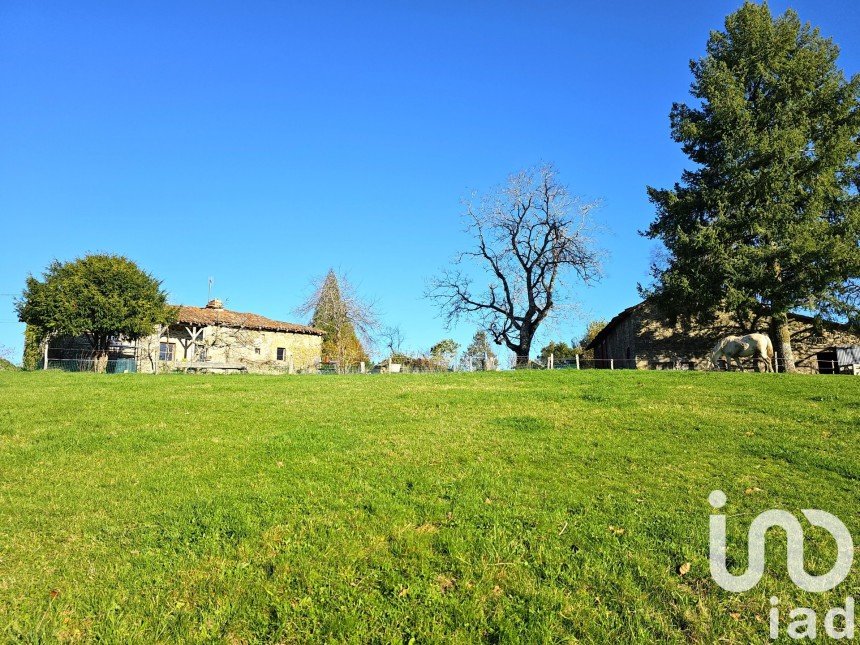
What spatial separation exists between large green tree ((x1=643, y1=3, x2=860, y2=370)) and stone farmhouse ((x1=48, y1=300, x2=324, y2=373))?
1046 inches

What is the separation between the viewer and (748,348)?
24.2 metres

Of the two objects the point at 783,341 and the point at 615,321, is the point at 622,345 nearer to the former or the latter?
the point at 615,321

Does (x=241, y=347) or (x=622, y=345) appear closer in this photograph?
(x=622, y=345)

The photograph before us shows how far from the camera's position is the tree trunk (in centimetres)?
2672

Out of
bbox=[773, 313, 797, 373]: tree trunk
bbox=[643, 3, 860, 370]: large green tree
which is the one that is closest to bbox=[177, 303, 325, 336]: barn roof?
bbox=[643, 3, 860, 370]: large green tree

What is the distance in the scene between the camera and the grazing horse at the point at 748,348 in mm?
23938

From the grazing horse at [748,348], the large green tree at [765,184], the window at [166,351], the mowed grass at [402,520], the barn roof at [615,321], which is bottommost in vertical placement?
the mowed grass at [402,520]

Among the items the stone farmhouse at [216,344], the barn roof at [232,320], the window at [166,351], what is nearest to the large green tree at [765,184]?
the stone farmhouse at [216,344]

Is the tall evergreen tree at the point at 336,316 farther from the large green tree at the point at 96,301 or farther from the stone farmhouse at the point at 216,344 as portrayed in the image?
the large green tree at the point at 96,301

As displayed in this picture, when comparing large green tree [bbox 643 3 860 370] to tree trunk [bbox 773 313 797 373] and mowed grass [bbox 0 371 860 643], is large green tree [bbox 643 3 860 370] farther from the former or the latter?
mowed grass [bbox 0 371 860 643]

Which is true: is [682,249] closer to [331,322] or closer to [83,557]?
[83,557]

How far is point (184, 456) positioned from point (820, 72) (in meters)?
37.7

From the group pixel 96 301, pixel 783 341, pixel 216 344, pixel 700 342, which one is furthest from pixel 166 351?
pixel 783 341

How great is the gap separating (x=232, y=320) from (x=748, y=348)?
37.5 metres
